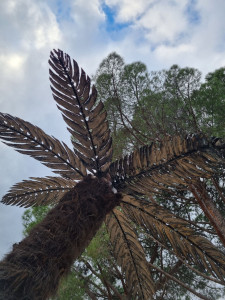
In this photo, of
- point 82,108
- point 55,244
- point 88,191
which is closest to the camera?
point 55,244

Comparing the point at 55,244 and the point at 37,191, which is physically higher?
the point at 37,191

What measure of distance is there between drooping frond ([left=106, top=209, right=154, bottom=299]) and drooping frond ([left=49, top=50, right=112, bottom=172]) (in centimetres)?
71

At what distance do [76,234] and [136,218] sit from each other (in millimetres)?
1026

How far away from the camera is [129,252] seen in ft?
9.11

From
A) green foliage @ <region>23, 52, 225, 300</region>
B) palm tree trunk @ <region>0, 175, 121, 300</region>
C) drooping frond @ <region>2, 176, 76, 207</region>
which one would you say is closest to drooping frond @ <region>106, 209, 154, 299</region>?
drooping frond @ <region>2, 176, 76, 207</region>

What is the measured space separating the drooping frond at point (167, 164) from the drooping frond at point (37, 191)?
31.0 inches

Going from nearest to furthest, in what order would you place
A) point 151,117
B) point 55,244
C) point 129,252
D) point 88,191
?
point 55,244
point 88,191
point 129,252
point 151,117

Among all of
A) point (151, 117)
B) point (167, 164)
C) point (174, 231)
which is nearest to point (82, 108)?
point (167, 164)

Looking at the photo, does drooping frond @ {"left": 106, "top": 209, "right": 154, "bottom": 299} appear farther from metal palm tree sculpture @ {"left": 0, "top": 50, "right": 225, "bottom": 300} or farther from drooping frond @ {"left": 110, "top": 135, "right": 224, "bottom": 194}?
drooping frond @ {"left": 110, "top": 135, "right": 224, "bottom": 194}

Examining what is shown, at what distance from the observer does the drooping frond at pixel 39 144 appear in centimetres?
230

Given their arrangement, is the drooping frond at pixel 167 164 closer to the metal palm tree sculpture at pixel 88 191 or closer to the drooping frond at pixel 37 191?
the metal palm tree sculpture at pixel 88 191

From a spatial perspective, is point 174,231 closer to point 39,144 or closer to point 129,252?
point 129,252

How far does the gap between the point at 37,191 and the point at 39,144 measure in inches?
28.4

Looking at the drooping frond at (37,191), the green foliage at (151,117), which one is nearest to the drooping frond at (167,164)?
the drooping frond at (37,191)
